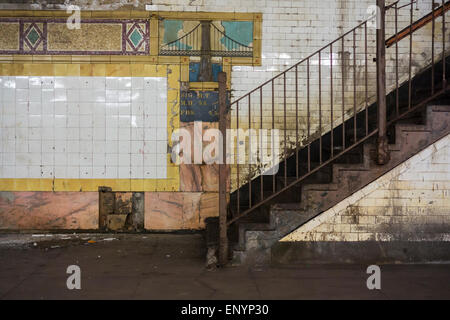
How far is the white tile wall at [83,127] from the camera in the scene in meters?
6.94

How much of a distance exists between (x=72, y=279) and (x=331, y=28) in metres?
5.39

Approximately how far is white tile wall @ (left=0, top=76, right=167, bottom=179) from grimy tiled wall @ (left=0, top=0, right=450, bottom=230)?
0.12 ft

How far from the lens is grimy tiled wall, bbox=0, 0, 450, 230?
692cm

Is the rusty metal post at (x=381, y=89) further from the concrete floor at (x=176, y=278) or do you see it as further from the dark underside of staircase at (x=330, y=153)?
the concrete floor at (x=176, y=278)

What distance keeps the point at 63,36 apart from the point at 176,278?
14.8ft

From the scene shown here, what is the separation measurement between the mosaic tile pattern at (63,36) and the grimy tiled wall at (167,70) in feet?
0.05

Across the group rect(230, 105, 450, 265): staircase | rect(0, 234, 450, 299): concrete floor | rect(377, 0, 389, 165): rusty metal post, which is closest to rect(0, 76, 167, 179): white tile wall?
rect(0, 234, 450, 299): concrete floor

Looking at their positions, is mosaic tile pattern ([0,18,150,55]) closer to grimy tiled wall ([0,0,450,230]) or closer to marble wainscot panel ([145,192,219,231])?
grimy tiled wall ([0,0,450,230])

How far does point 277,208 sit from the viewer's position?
4934 millimetres

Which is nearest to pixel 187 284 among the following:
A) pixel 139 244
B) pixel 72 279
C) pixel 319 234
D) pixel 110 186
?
pixel 72 279

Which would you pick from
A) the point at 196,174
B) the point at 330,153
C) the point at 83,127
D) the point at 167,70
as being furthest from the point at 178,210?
the point at 330,153

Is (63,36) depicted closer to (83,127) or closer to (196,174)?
(83,127)

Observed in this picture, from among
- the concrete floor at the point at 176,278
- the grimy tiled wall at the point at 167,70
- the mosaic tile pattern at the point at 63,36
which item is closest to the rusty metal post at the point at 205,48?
the grimy tiled wall at the point at 167,70

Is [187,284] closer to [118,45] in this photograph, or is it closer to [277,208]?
[277,208]
